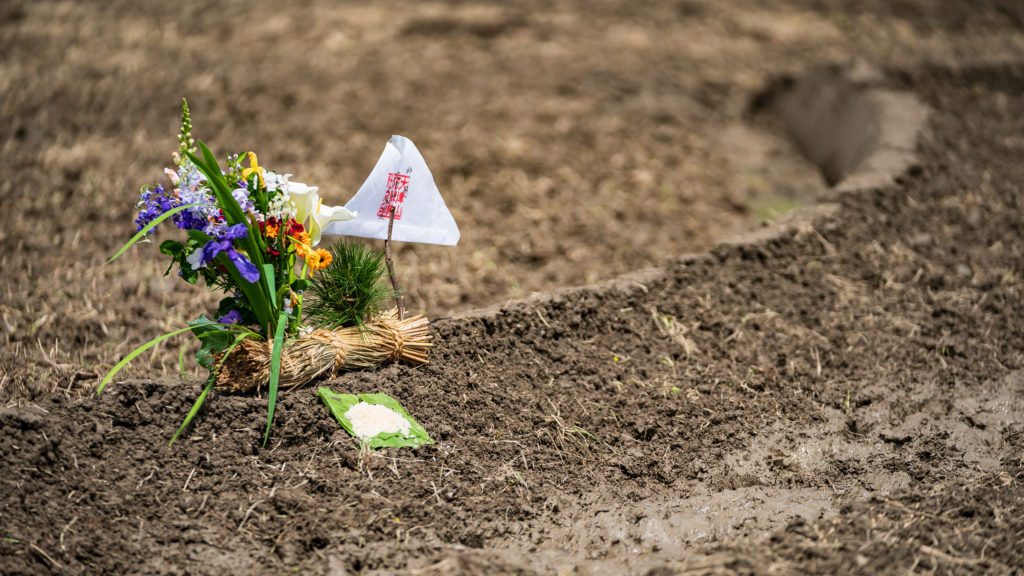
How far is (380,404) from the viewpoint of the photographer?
8.40 ft

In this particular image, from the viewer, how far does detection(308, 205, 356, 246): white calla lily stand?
2.52m

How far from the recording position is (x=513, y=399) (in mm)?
2762

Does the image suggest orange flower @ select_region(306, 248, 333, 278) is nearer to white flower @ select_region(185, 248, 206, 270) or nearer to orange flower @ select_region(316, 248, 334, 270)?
orange flower @ select_region(316, 248, 334, 270)

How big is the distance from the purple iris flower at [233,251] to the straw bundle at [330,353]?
0.33 m

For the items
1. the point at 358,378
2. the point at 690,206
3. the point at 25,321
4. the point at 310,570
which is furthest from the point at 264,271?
the point at 690,206

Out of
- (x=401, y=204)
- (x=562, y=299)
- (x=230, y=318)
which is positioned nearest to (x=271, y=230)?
(x=230, y=318)

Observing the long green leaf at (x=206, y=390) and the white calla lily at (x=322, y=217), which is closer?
the long green leaf at (x=206, y=390)

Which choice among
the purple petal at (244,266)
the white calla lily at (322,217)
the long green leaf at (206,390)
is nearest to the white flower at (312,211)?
the white calla lily at (322,217)

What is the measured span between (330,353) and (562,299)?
1014 mm

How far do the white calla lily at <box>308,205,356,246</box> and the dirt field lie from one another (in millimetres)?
537

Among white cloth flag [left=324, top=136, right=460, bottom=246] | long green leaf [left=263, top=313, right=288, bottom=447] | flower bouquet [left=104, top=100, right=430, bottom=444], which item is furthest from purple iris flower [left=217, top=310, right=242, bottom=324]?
white cloth flag [left=324, top=136, right=460, bottom=246]

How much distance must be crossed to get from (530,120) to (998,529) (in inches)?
151

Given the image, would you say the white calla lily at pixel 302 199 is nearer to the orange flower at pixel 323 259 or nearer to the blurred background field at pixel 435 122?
the orange flower at pixel 323 259

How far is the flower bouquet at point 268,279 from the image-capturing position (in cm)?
233
